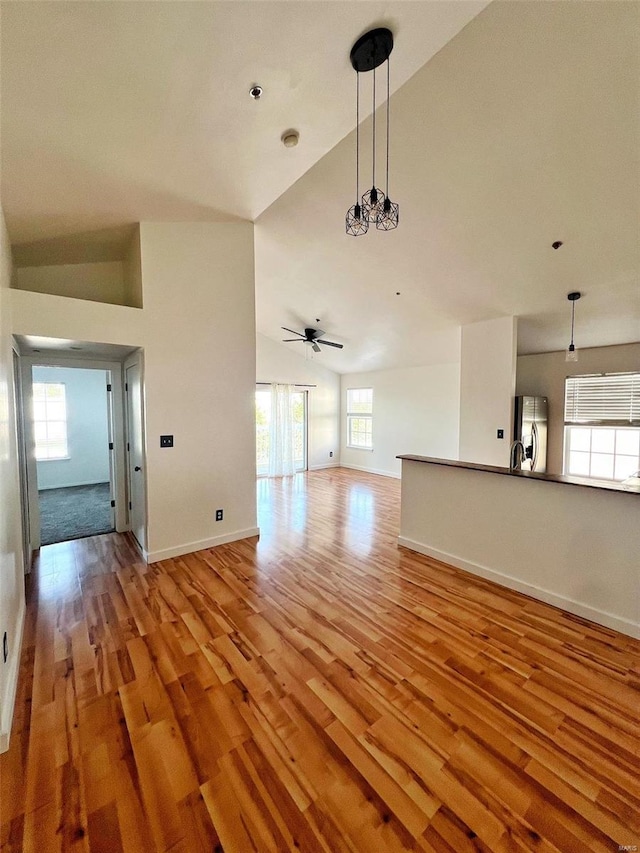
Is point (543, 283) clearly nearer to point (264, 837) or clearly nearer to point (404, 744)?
point (404, 744)

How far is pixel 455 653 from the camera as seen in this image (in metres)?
2.03

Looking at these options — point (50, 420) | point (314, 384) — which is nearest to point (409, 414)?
point (314, 384)

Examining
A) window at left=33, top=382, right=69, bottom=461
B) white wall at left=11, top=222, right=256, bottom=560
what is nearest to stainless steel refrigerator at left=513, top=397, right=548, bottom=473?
white wall at left=11, top=222, right=256, bottom=560

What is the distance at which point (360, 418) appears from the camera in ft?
27.8

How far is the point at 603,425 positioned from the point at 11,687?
6.69 meters

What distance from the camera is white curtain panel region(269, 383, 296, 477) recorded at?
7.50 m

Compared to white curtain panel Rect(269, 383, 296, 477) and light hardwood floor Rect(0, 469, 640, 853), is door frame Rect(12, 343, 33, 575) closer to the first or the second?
light hardwood floor Rect(0, 469, 640, 853)

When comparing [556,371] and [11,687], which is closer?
[11,687]

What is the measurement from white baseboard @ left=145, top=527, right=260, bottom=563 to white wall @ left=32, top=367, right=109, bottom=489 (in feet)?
13.6

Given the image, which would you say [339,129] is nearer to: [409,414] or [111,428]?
[111,428]

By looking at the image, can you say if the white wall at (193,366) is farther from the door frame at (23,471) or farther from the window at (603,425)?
the window at (603,425)

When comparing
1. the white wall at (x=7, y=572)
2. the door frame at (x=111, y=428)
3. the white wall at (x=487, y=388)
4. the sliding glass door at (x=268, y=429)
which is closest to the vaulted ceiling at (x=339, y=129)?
the white wall at (x=487, y=388)

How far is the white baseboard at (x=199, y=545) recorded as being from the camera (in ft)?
10.6

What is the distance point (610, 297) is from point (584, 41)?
8.69 ft
